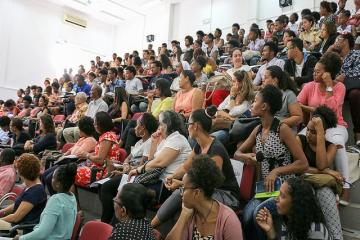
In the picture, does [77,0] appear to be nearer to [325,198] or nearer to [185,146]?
[185,146]

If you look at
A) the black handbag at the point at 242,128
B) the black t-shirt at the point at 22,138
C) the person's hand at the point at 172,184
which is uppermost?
the black handbag at the point at 242,128

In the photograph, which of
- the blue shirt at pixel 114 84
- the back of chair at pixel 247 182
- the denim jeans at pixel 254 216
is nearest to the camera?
the denim jeans at pixel 254 216

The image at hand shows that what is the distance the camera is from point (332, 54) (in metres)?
3.41

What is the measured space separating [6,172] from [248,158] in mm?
2768

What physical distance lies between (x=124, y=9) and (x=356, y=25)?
10.9 m

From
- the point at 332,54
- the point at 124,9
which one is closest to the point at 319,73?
the point at 332,54

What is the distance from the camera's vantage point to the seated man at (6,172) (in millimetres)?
4034

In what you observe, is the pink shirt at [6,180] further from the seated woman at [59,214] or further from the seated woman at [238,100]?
the seated woman at [238,100]

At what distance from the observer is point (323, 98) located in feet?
11.2

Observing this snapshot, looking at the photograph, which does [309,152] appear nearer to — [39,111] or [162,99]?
[162,99]

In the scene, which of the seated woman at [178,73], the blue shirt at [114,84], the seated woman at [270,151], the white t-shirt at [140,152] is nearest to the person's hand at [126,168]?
the white t-shirt at [140,152]

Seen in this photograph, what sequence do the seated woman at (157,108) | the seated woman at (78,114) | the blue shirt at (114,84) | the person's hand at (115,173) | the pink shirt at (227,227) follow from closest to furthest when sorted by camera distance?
the pink shirt at (227,227) < the person's hand at (115,173) < the seated woman at (157,108) < the seated woman at (78,114) < the blue shirt at (114,84)

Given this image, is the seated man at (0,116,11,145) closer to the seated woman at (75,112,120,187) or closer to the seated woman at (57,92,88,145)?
the seated woman at (57,92,88,145)

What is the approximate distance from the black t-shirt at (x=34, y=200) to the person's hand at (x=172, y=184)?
3.59 feet
